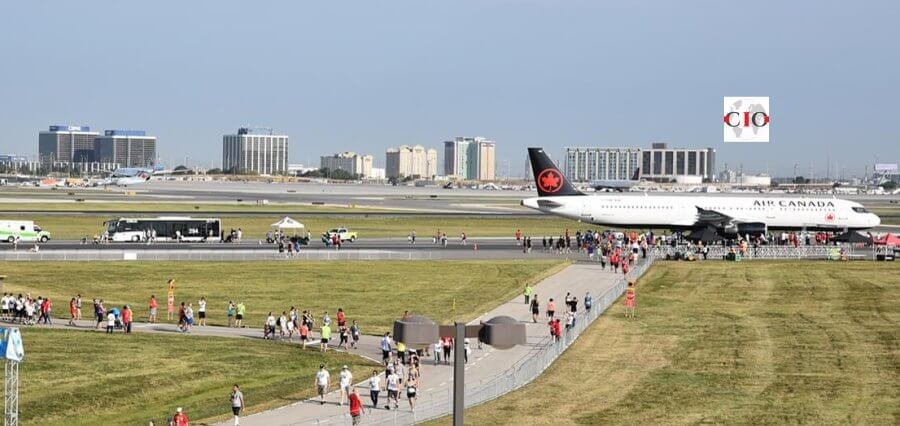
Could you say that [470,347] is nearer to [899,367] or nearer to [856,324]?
[899,367]

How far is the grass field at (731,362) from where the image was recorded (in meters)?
36.5

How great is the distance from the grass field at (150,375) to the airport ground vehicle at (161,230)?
46375 mm

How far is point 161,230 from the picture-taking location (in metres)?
97.4

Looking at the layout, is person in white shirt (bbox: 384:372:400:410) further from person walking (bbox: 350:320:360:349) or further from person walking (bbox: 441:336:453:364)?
person walking (bbox: 350:320:360:349)


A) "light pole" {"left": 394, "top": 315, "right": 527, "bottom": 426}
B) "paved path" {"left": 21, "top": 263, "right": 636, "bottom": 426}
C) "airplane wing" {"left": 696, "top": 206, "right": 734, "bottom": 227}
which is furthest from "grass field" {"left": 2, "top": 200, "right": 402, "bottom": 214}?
"light pole" {"left": 394, "top": 315, "right": 527, "bottom": 426}

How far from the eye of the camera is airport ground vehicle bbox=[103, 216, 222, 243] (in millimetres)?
95519

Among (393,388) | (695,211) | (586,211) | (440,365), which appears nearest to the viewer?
(393,388)

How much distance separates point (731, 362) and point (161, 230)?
61003 millimetres

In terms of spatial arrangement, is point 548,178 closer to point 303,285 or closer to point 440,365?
point 303,285

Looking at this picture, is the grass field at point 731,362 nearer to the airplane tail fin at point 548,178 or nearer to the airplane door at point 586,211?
the airplane door at point 586,211

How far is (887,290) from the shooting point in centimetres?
6938

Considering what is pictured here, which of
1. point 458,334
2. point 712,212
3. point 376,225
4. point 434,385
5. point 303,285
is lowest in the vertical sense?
point 434,385

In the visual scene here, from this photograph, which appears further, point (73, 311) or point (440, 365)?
point (73, 311)

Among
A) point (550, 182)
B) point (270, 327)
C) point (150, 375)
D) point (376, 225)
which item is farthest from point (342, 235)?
point (150, 375)
